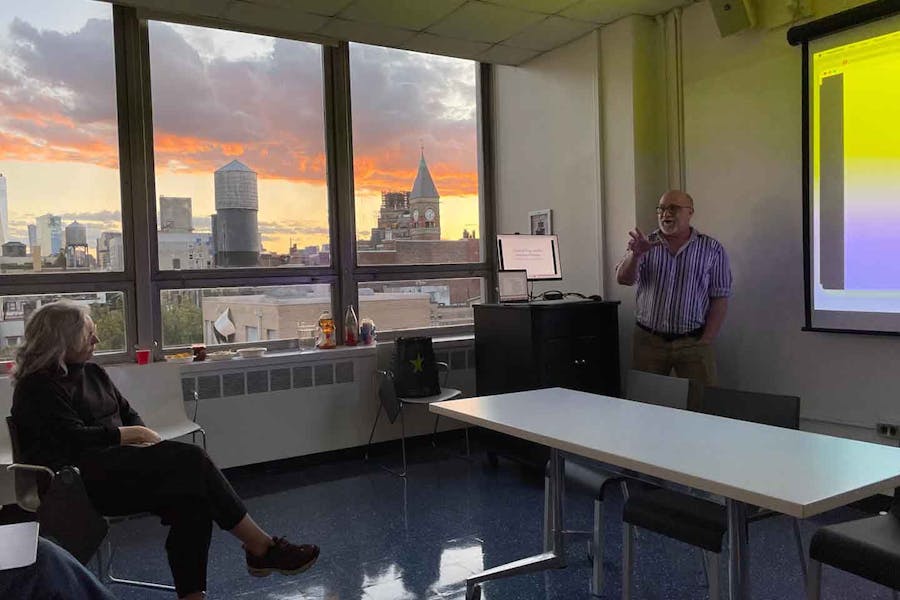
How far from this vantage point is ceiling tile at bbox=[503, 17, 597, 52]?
15.2 ft

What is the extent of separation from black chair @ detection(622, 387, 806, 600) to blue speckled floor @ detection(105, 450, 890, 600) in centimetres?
44

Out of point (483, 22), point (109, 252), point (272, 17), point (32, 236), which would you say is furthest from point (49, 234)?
point (483, 22)

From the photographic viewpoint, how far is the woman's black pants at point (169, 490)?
2.57m

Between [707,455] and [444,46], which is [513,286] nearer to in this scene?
[444,46]

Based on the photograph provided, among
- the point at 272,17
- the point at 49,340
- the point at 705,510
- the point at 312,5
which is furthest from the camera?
the point at 272,17

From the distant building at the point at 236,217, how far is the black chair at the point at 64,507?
236 centimetres

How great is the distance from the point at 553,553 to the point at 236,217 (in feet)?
10.4

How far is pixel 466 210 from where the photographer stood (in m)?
5.84

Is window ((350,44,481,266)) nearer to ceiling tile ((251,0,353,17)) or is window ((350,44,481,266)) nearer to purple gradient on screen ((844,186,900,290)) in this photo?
ceiling tile ((251,0,353,17))

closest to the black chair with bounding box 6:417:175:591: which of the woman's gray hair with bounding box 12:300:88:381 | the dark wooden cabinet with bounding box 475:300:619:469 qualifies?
the woman's gray hair with bounding box 12:300:88:381

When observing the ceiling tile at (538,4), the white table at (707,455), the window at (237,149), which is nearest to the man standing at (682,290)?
the white table at (707,455)

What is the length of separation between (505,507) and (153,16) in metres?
3.76

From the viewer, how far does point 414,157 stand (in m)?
5.56

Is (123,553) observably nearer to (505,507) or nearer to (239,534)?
(239,534)
